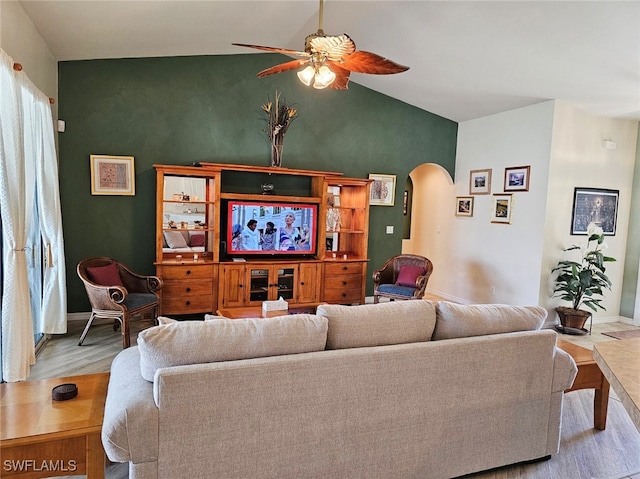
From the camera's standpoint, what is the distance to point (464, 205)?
6312 mm

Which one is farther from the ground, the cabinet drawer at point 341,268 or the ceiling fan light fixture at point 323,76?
the ceiling fan light fixture at point 323,76

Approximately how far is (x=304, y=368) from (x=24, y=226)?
2.61 m

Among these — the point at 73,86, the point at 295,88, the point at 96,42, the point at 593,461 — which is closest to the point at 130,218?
the point at 73,86

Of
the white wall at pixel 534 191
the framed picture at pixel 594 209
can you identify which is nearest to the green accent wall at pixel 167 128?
the white wall at pixel 534 191

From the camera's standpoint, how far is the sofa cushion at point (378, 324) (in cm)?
198

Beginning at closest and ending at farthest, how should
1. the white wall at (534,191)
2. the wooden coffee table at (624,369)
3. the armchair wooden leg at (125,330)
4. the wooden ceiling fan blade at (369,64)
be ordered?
the wooden coffee table at (624,369), the wooden ceiling fan blade at (369,64), the armchair wooden leg at (125,330), the white wall at (534,191)

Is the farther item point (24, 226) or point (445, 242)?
point (445, 242)

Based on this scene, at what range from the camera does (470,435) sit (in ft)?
6.94

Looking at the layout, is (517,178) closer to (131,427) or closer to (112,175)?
(112,175)

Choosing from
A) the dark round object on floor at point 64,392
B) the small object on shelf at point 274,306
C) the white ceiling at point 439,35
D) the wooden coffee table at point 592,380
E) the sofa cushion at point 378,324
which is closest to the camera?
the dark round object on floor at point 64,392

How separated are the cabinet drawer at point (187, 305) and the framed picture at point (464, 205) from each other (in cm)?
392

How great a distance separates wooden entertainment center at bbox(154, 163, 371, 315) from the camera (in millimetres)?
4766

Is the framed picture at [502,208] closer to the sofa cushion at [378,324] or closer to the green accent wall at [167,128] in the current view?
the green accent wall at [167,128]

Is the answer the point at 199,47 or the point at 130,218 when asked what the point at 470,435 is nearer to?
the point at 130,218
